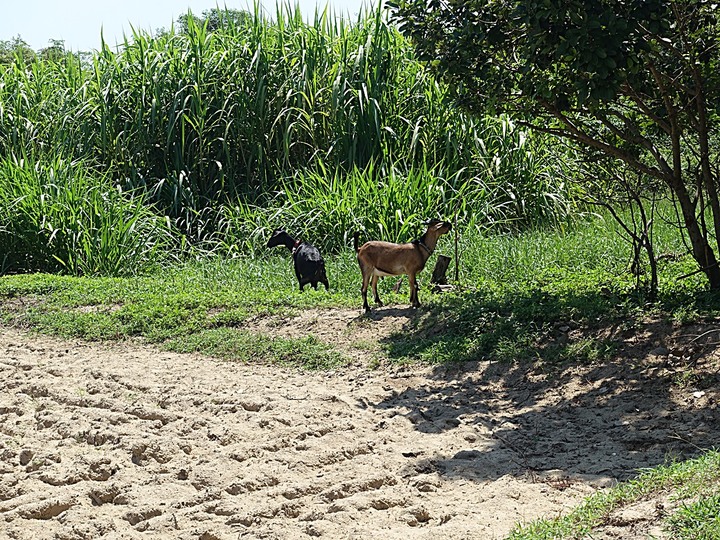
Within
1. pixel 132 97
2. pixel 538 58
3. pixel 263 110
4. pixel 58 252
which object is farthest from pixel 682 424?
pixel 132 97

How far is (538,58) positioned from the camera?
6129 millimetres

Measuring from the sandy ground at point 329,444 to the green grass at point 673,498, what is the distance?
0.16 metres

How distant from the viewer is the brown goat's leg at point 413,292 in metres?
7.61

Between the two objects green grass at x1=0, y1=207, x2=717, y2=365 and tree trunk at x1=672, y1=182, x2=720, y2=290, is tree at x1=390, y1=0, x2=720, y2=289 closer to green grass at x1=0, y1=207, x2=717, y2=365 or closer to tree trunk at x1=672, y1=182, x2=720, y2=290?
tree trunk at x1=672, y1=182, x2=720, y2=290

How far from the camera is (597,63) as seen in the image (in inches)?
219

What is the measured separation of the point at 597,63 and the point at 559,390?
2.04 metres

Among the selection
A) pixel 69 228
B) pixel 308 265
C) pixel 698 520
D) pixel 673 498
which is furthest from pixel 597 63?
pixel 69 228

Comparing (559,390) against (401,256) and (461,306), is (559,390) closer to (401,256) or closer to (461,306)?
(461,306)

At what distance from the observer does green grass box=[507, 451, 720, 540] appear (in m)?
3.27

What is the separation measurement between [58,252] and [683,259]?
730 cm

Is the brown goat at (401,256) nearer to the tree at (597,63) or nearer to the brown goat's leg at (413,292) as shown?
the brown goat's leg at (413,292)

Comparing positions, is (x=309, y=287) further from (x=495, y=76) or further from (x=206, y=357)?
(x=495, y=76)

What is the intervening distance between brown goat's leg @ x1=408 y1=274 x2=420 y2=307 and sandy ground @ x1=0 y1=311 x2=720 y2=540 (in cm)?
105

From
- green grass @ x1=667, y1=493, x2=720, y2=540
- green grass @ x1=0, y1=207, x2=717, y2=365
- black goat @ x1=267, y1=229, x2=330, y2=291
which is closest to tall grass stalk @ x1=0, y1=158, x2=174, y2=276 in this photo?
green grass @ x1=0, y1=207, x2=717, y2=365
